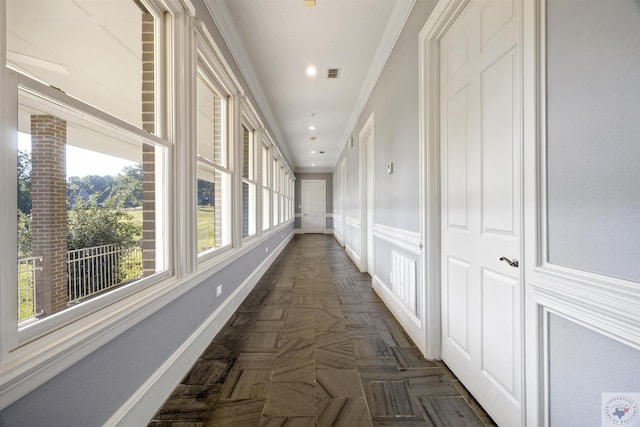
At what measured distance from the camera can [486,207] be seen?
1.47m

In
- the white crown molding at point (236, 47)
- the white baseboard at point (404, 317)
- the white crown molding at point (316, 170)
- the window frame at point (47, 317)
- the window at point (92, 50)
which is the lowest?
the white baseboard at point (404, 317)

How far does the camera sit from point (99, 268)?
4.27 feet

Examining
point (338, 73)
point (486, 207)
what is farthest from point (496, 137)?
point (338, 73)

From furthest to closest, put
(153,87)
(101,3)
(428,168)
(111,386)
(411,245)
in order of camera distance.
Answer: (411,245)
(428,168)
(153,87)
(101,3)
(111,386)

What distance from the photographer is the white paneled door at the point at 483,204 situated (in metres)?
1.28

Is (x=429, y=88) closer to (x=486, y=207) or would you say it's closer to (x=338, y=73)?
(x=486, y=207)

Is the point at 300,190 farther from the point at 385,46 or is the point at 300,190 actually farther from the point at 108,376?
the point at 108,376

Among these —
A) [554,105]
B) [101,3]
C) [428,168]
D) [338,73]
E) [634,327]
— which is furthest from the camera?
[338,73]

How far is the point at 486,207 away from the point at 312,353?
1591mm

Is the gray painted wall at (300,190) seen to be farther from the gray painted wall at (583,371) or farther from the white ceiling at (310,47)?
the gray painted wall at (583,371)

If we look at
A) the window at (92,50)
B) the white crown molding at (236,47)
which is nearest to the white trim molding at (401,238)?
the window at (92,50)

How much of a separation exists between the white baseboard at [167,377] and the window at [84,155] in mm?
520

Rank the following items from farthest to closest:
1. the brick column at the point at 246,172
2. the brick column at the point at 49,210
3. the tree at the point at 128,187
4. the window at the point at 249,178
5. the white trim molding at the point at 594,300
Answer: the window at the point at 249,178 → the brick column at the point at 246,172 → the tree at the point at 128,187 → the brick column at the point at 49,210 → the white trim molding at the point at 594,300

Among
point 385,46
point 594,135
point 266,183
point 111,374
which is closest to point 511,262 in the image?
point 594,135
